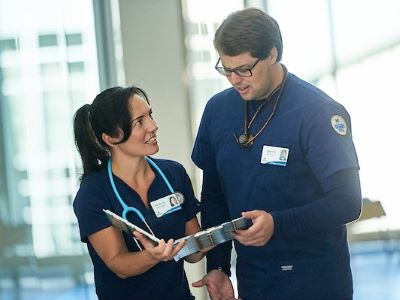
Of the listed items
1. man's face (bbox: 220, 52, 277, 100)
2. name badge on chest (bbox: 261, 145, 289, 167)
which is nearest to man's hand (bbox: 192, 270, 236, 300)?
name badge on chest (bbox: 261, 145, 289, 167)

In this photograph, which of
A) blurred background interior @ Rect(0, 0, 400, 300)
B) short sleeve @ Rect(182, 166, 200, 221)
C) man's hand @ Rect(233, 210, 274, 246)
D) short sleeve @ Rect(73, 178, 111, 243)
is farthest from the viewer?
blurred background interior @ Rect(0, 0, 400, 300)

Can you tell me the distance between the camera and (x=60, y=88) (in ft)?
11.8

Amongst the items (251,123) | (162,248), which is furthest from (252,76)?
(162,248)

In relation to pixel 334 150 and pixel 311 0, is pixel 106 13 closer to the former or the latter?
pixel 311 0

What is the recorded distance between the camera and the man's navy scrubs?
164 centimetres

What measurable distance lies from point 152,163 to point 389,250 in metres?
2.01

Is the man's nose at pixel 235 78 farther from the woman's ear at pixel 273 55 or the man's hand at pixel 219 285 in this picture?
the man's hand at pixel 219 285

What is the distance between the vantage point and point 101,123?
1.92m

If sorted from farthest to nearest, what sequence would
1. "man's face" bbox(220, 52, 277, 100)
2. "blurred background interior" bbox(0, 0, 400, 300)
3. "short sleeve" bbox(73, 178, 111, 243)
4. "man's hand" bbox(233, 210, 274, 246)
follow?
"blurred background interior" bbox(0, 0, 400, 300)
"short sleeve" bbox(73, 178, 111, 243)
"man's face" bbox(220, 52, 277, 100)
"man's hand" bbox(233, 210, 274, 246)

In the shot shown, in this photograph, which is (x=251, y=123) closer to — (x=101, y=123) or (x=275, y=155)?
(x=275, y=155)

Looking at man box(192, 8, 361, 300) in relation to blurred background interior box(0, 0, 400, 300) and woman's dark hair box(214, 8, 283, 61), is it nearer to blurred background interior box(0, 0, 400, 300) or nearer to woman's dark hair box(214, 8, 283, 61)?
woman's dark hair box(214, 8, 283, 61)

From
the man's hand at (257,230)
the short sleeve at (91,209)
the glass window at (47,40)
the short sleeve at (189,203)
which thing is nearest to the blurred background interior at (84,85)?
the glass window at (47,40)

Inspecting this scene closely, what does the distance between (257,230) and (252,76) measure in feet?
1.40

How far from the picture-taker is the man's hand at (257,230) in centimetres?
158
